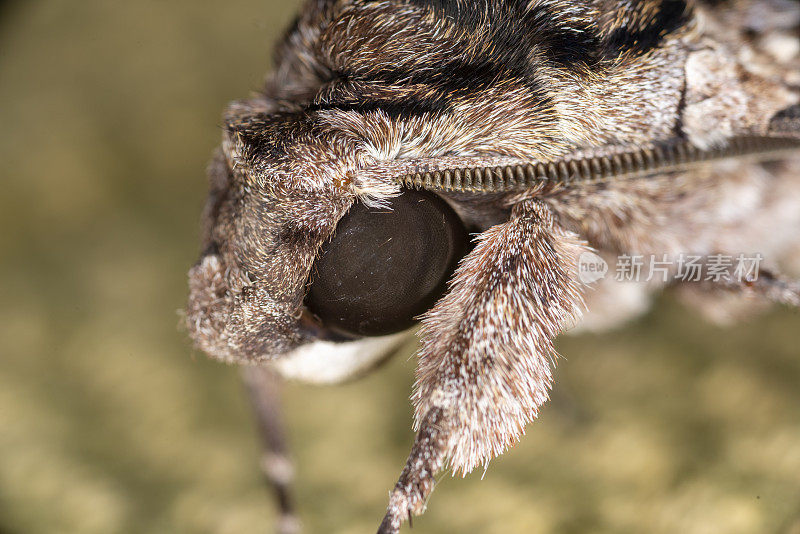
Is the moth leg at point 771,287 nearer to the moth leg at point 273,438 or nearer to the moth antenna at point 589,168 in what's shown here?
the moth antenna at point 589,168

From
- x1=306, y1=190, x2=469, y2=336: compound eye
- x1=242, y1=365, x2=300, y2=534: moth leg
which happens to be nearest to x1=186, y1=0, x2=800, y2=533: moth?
x1=306, y1=190, x2=469, y2=336: compound eye

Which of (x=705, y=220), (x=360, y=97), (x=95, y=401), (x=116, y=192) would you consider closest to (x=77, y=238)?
(x=116, y=192)

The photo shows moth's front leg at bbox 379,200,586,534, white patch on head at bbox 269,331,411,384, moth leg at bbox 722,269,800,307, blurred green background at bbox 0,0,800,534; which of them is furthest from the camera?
blurred green background at bbox 0,0,800,534

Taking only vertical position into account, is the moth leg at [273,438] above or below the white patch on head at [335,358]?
below

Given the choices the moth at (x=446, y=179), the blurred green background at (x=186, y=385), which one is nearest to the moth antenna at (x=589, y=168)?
the moth at (x=446, y=179)

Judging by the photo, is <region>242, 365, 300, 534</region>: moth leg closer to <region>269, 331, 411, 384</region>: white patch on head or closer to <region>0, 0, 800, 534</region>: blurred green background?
<region>0, 0, 800, 534</region>: blurred green background

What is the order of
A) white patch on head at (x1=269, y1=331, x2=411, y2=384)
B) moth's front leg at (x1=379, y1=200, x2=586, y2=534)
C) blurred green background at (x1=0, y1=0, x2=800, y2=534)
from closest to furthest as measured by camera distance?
1. moth's front leg at (x1=379, y1=200, x2=586, y2=534)
2. white patch on head at (x1=269, y1=331, x2=411, y2=384)
3. blurred green background at (x1=0, y1=0, x2=800, y2=534)

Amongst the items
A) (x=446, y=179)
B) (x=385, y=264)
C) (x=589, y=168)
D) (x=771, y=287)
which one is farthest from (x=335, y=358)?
(x=771, y=287)
